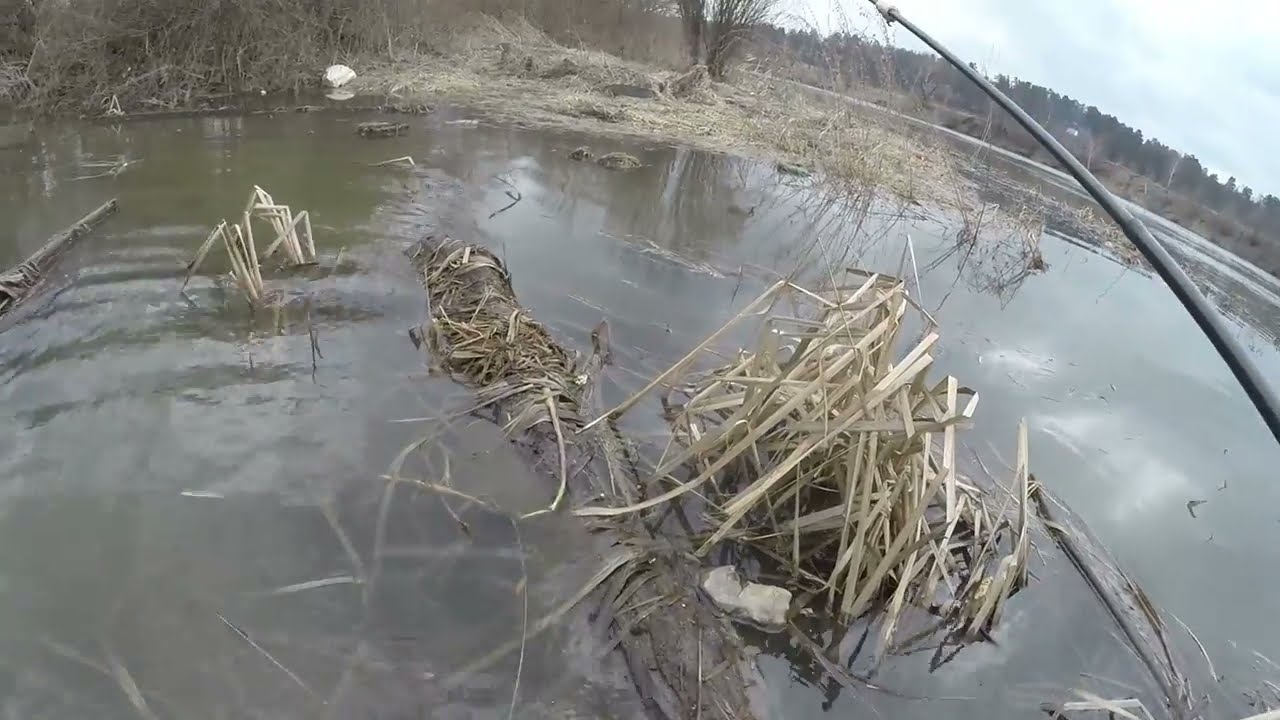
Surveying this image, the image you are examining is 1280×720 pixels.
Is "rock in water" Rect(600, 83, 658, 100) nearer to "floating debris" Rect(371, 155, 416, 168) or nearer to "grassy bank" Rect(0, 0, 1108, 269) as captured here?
"grassy bank" Rect(0, 0, 1108, 269)

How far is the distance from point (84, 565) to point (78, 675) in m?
0.53

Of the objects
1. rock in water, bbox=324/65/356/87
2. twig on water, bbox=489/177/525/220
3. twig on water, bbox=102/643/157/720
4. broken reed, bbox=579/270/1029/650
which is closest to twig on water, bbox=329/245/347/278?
twig on water, bbox=489/177/525/220

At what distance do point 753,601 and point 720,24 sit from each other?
15162 millimetres

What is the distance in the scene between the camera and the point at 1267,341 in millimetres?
8375

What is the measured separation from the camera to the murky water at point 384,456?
7.96ft

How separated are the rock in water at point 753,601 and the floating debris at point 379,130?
7.68m

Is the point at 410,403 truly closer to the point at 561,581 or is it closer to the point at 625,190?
the point at 561,581

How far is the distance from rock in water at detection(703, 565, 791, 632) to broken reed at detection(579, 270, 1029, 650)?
15 cm

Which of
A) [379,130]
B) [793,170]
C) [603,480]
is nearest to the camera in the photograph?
[603,480]

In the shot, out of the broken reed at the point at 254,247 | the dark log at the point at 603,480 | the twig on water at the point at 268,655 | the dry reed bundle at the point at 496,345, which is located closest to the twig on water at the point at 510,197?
the dark log at the point at 603,480

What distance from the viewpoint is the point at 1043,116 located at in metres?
10.1

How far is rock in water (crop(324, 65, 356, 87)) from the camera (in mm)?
11156

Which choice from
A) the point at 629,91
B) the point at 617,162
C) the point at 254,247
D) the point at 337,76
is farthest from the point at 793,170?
the point at 254,247

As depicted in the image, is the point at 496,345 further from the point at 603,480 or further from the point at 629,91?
the point at 629,91
